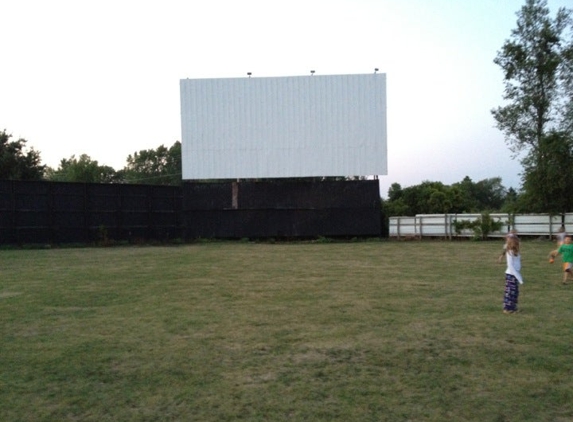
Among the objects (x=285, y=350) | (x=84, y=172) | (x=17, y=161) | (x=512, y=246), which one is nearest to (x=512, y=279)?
(x=512, y=246)

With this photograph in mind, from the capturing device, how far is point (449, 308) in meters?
10.4

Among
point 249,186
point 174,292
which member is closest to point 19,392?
point 174,292

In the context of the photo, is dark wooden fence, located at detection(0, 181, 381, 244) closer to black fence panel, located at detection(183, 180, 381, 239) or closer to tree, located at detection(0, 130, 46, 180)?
black fence panel, located at detection(183, 180, 381, 239)

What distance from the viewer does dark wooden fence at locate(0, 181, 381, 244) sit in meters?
32.9

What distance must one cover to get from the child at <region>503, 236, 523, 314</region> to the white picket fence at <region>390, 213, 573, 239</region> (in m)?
22.2

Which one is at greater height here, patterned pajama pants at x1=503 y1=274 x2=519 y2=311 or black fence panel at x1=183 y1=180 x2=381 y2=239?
black fence panel at x1=183 y1=180 x2=381 y2=239

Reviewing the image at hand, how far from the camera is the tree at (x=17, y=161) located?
43.3m

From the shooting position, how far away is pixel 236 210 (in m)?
34.3

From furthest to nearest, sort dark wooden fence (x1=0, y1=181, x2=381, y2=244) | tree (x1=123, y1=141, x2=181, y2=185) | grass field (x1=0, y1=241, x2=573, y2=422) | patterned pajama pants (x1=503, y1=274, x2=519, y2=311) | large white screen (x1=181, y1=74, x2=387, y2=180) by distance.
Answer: tree (x1=123, y1=141, x2=181, y2=185) → large white screen (x1=181, y1=74, x2=387, y2=180) → dark wooden fence (x1=0, y1=181, x2=381, y2=244) → patterned pajama pants (x1=503, y1=274, x2=519, y2=311) → grass field (x1=0, y1=241, x2=573, y2=422)

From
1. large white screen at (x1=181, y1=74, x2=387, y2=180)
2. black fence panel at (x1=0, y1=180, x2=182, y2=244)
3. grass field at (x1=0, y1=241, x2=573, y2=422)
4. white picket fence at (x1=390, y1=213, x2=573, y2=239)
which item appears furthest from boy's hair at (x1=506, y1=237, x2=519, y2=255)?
black fence panel at (x1=0, y1=180, x2=182, y2=244)

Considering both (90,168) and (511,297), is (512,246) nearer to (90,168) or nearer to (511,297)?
(511,297)

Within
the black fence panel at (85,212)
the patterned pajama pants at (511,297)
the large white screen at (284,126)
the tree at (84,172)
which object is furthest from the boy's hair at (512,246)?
the tree at (84,172)

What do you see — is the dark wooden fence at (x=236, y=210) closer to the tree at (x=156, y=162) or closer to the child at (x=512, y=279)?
the child at (x=512, y=279)

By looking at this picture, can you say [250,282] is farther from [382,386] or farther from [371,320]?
[382,386]
